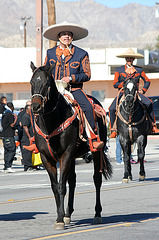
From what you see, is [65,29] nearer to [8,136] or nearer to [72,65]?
[72,65]

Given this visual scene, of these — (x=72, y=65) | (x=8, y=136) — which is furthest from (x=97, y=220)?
(x=8, y=136)

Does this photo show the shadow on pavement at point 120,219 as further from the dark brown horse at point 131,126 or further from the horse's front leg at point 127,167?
the dark brown horse at point 131,126

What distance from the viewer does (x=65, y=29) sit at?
9.96m

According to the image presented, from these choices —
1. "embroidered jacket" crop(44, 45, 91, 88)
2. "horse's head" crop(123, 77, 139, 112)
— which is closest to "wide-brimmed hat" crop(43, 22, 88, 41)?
"embroidered jacket" crop(44, 45, 91, 88)

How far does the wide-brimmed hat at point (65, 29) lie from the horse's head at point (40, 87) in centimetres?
150

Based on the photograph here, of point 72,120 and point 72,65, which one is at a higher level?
point 72,65

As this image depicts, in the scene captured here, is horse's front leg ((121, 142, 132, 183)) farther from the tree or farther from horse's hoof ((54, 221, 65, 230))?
the tree

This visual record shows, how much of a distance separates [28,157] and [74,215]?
435 inches

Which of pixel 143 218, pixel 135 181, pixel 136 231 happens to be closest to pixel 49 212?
pixel 143 218

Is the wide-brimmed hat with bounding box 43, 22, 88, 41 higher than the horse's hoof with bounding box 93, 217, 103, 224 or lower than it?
higher

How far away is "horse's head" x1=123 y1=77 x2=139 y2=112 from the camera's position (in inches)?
606

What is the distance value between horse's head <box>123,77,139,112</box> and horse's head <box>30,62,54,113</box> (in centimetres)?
697

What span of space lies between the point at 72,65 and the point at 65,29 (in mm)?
707

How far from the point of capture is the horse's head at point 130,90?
50.5 ft
